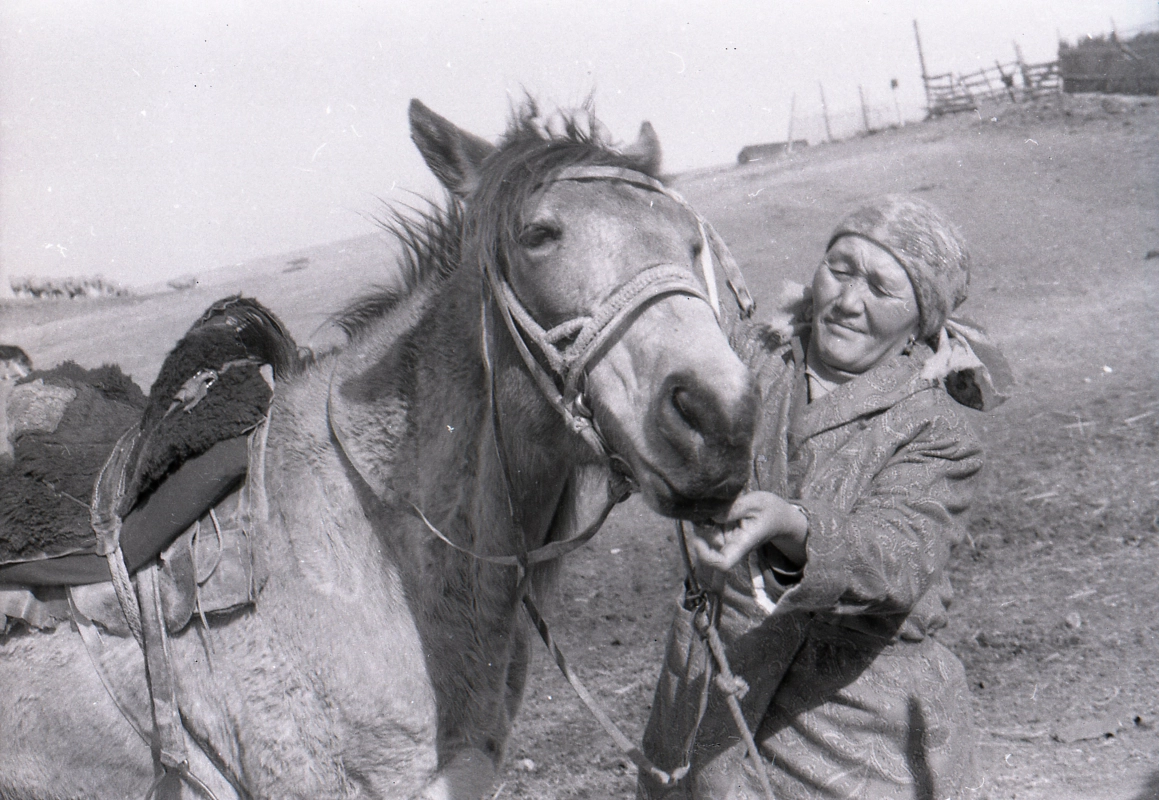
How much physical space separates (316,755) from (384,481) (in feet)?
2.20

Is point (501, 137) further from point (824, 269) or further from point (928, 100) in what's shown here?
point (928, 100)

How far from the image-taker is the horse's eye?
6.34 ft

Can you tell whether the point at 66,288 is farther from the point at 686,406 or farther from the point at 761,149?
the point at 761,149

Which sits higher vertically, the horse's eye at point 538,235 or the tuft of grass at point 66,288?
the tuft of grass at point 66,288

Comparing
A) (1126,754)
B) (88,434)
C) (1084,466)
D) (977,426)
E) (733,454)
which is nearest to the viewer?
(733,454)

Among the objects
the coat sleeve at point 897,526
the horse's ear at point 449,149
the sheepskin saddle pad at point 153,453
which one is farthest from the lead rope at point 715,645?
the sheepskin saddle pad at point 153,453

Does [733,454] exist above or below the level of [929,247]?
below

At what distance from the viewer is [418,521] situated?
2248 mm

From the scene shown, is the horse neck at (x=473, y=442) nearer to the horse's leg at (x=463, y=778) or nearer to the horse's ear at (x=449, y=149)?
the horse's ear at (x=449, y=149)

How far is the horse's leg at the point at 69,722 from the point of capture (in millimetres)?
2232

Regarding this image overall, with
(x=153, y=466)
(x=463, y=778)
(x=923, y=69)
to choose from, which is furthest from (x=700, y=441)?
(x=923, y=69)

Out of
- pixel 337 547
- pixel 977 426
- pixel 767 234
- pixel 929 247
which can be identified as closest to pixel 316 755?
pixel 337 547

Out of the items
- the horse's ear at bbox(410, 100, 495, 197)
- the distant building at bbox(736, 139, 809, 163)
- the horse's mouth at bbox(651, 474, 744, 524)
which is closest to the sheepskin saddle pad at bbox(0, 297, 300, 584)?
the horse's ear at bbox(410, 100, 495, 197)

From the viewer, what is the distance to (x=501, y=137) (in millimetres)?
2270
